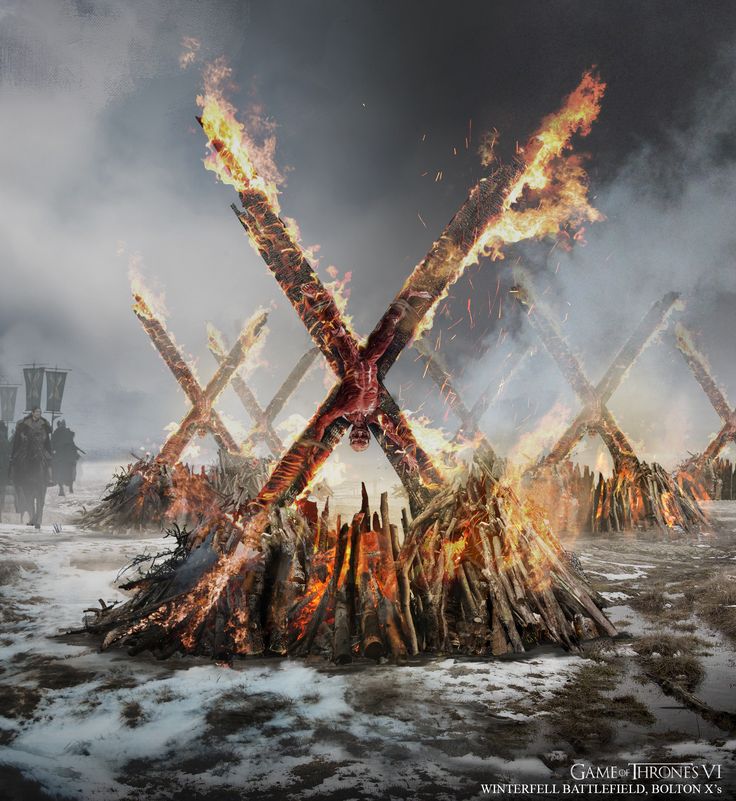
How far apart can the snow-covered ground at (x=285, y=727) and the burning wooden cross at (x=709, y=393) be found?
60.2 ft

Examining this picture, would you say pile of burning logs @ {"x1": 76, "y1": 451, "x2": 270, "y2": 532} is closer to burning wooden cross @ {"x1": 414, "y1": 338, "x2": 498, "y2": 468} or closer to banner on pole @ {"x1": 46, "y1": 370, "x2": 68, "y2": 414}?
burning wooden cross @ {"x1": 414, "y1": 338, "x2": 498, "y2": 468}

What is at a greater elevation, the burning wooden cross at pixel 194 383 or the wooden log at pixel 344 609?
the burning wooden cross at pixel 194 383

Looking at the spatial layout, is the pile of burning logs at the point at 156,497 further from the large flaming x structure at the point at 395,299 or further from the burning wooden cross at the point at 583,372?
the burning wooden cross at the point at 583,372

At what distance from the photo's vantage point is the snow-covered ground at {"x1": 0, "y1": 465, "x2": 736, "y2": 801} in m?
2.81

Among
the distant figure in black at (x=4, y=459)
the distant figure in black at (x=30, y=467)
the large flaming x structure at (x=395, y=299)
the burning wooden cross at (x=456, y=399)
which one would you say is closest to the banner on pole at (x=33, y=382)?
the distant figure in black at (x=4, y=459)

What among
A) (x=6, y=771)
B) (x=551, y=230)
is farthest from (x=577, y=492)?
(x=6, y=771)

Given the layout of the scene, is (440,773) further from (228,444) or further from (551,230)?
(228,444)

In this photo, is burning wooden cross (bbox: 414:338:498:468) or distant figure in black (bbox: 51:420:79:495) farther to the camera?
distant figure in black (bbox: 51:420:79:495)

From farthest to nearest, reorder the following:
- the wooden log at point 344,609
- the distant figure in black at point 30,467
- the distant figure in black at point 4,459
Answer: the distant figure in black at point 4,459, the distant figure in black at point 30,467, the wooden log at point 344,609

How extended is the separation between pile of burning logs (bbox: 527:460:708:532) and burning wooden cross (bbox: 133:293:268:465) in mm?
10009

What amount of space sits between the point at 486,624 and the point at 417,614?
629 millimetres

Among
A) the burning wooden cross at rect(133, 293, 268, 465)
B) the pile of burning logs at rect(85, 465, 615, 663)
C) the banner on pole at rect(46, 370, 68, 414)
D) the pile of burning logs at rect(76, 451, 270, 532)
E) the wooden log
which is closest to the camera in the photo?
the wooden log

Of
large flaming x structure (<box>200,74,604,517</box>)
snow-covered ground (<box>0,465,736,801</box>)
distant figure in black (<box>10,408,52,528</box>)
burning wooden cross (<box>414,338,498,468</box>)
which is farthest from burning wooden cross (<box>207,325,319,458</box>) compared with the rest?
snow-covered ground (<box>0,465,736,801</box>)

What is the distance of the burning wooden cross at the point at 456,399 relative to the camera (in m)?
19.2
